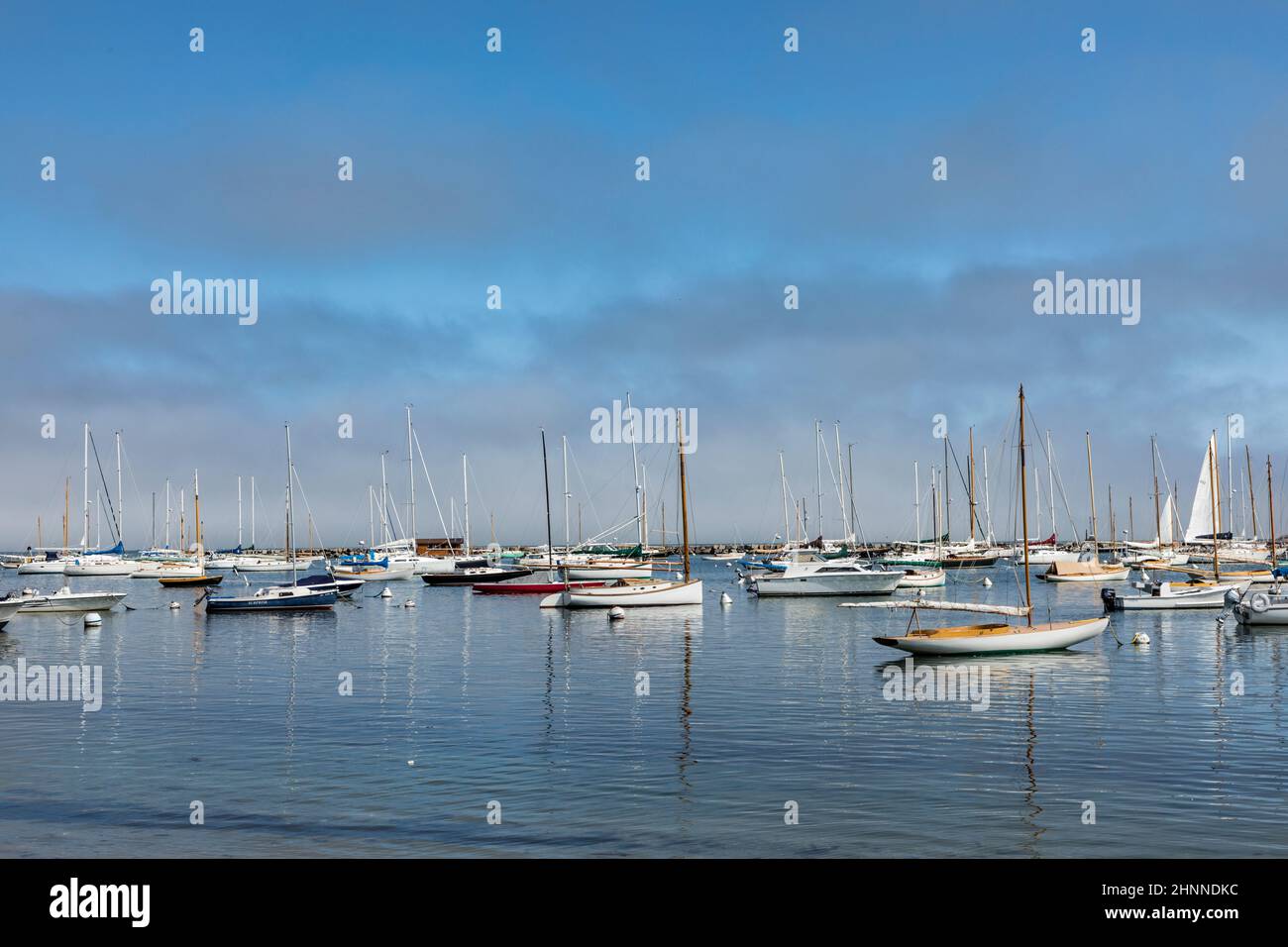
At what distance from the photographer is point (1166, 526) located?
149m

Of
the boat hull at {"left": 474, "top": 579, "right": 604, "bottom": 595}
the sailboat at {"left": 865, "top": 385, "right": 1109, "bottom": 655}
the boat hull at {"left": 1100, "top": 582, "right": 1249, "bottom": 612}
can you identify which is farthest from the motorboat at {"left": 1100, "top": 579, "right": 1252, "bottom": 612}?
the boat hull at {"left": 474, "top": 579, "right": 604, "bottom": 595}

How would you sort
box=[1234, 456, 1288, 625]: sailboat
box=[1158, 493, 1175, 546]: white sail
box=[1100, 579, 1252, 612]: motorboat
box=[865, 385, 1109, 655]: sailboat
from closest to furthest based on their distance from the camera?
box=[865, 385, 1109, 655]: sailboat, box=[1234, 456, 1288, 625]: sailboat, box=[1100, 579, 1252, 612]: motorboat, box=[1158, 493, 1175, 546]: white sail

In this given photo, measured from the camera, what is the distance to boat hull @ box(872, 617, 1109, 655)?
41.9 meters

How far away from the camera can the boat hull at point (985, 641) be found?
41938 mm

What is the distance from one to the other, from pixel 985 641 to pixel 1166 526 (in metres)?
123

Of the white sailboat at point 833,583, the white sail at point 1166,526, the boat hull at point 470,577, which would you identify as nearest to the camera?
the white sailboat at point 833,583

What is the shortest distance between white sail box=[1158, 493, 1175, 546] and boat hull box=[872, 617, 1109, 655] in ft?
386

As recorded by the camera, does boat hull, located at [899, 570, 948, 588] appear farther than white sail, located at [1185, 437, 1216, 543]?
No

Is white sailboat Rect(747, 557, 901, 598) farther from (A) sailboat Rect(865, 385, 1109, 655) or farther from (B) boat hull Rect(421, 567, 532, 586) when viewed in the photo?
(A) sailboat Rect(865, 385, 1109, 655)

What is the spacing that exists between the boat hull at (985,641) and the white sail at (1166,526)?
11757 cm

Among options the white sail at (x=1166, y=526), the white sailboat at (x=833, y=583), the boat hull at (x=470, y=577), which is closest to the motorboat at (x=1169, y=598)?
the white sailboat at (x=833, y=583)

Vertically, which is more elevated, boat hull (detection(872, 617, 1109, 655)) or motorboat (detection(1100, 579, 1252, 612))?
boat hull (detection(872, 617, 1109, 655))

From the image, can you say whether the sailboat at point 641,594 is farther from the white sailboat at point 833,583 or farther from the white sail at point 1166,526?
the white sail at point 1166,526

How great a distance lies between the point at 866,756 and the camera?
24250 millimetres
